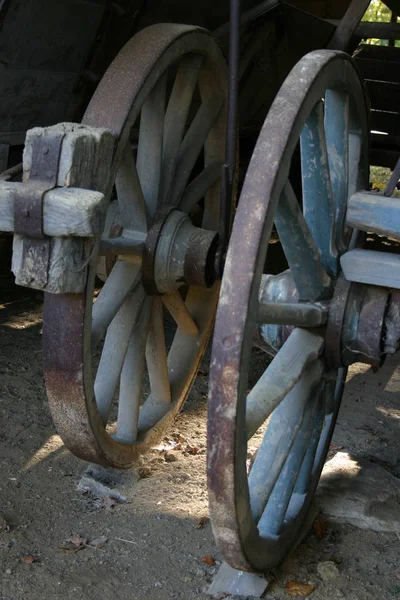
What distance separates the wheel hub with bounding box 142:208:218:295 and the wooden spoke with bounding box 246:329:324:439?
25.1 inches

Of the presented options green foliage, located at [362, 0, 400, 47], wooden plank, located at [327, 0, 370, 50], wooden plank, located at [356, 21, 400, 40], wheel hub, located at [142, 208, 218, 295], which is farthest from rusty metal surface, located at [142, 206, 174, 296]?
green foliage, located at [362, 0, 400, 47]

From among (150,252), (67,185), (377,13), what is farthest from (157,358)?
(377,13)

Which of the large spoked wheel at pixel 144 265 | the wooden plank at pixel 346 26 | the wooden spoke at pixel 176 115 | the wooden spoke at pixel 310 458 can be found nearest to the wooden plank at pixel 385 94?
the wooden plank at pixel 346 26

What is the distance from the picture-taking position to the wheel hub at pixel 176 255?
296 cm

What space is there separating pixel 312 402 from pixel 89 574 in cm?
89

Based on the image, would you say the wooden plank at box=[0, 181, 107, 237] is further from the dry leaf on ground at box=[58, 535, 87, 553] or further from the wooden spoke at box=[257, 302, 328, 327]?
the dry leaf on ground at box=[58, 535, 87, 553]

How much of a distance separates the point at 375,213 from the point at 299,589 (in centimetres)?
116

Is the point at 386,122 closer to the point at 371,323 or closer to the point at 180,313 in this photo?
the point at 180,313

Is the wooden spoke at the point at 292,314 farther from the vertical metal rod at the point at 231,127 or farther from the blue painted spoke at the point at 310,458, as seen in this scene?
the vertical metal rod at the point at 231,127

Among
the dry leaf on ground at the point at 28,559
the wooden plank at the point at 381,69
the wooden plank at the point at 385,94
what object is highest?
the wooden plank at the point at 381,69

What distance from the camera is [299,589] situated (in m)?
2.49

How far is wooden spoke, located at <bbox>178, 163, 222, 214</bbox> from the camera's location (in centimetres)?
336

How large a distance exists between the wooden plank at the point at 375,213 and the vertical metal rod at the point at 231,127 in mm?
635

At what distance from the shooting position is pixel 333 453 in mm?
3445
